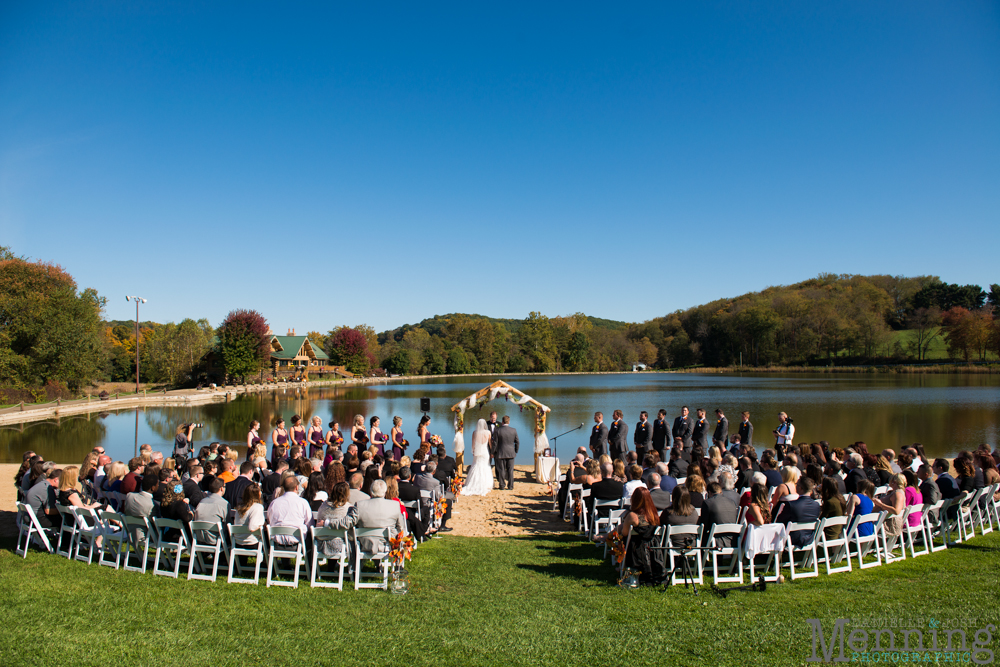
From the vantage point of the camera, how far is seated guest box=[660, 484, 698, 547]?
5004mm

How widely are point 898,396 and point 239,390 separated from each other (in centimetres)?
4766

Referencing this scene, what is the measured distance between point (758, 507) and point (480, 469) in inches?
234

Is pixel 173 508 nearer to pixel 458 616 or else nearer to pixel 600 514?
pixel 458 616

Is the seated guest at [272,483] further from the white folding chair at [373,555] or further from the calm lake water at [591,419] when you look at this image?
the calm lake water at [591,419]

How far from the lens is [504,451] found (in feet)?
34.4

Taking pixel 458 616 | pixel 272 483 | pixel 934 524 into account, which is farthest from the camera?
pixel 272 483

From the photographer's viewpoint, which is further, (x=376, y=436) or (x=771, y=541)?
(x=376, y=436)

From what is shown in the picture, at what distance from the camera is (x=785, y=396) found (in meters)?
35.1

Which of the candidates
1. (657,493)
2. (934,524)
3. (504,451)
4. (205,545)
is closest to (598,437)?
(504,451)

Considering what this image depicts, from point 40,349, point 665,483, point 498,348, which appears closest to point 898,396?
point 665,483

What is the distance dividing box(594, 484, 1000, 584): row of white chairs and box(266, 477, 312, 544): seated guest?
3007mm

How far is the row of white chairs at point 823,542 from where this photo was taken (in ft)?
16.4

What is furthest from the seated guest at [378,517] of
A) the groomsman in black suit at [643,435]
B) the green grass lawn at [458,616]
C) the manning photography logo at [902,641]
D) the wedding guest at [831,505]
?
the groomsman in black suit at [643,435]

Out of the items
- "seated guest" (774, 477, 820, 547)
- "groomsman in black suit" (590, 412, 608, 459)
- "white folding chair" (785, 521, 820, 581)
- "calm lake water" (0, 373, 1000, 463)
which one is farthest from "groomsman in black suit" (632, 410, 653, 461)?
"white folding chair" (785, 521, 820, 581)
